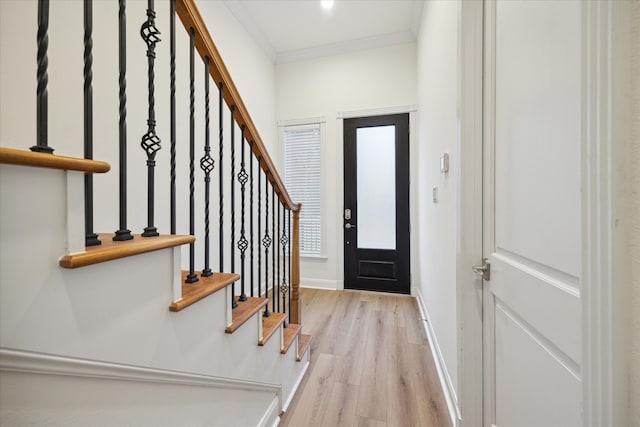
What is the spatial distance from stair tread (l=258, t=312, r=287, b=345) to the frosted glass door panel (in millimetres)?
2089

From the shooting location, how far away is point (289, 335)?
1680 mm

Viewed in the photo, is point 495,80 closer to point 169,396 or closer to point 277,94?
point 169,396

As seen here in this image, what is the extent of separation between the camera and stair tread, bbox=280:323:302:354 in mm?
1556

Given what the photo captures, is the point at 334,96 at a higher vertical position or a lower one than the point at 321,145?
higher

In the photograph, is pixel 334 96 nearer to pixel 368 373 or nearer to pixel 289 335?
pixel 289 335

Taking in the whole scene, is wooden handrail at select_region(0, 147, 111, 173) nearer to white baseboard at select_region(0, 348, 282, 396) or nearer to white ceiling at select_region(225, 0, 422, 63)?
white baseboard at select_region(0, 348, 282, 396)

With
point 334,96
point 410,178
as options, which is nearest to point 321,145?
point 334,96

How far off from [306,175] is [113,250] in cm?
322

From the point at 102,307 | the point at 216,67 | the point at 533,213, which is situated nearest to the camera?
the point at 102,307

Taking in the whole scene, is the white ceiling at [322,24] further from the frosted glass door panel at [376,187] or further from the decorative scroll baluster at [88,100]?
the decorative scroll baluster at [88,100]

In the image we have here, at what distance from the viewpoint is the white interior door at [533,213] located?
64 cm

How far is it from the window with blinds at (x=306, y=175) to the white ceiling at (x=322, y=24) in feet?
3.50

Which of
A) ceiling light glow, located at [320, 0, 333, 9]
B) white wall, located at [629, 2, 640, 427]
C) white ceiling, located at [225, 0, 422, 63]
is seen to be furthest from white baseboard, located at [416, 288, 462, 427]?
ceiling light glow, located at [320, 0, 333, 9]

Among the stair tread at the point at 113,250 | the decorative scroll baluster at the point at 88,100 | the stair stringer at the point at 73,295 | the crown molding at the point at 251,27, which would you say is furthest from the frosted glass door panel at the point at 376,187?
the decorative scroll baluster at the point at 88,100
